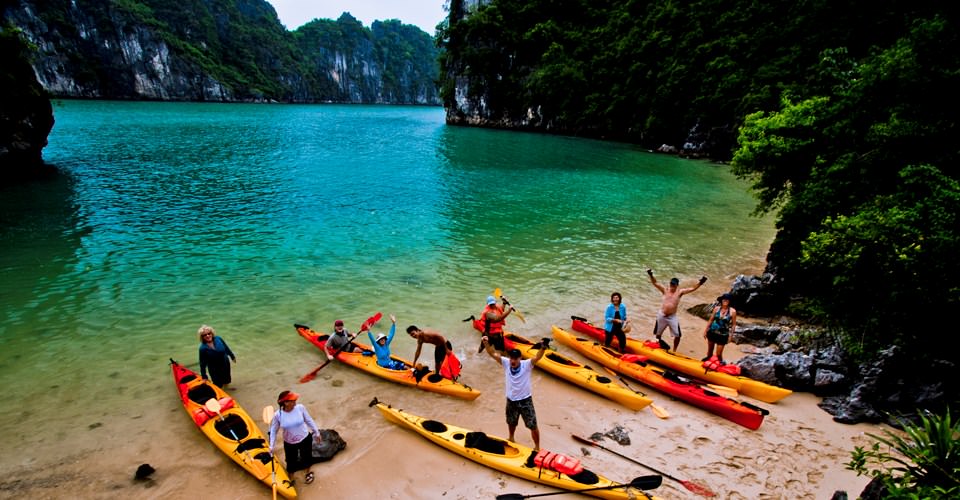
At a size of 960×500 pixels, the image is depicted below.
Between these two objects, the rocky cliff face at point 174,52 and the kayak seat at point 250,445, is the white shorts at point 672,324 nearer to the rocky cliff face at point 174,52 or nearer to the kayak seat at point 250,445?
the kayak seat at point 250,445

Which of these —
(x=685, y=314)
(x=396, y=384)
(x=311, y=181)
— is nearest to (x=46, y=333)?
(x=396, y=384)

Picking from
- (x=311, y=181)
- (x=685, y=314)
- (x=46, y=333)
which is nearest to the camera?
(x=46, y=333)

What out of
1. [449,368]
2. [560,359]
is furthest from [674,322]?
[449,368]

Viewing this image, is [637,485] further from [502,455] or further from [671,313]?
[671,313]

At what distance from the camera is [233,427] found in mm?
7418

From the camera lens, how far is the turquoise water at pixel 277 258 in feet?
31.5

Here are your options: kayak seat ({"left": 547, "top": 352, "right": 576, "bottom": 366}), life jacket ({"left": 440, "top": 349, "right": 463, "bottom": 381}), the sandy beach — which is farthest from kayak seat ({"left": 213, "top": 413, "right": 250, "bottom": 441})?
kayak seat ({"left": 547, "top": 352, "right": 576, "bottom": 366})

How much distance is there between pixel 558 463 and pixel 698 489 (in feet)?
6.27

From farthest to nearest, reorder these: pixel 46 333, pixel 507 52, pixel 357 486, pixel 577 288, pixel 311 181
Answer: pixel 507 52, pixel 311 181, pixel 577 288, pixel 46 333, pixel 357 486

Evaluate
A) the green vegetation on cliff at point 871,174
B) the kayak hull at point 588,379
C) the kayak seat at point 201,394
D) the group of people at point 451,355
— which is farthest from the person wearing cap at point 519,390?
the green vegetation on cliff at point 871,174

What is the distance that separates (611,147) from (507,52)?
31435 mm

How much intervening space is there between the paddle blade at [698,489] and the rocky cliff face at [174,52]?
376 feet

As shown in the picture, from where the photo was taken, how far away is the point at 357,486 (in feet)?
20.8

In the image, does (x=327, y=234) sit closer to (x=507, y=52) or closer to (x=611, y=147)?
(x=611, y=147)
